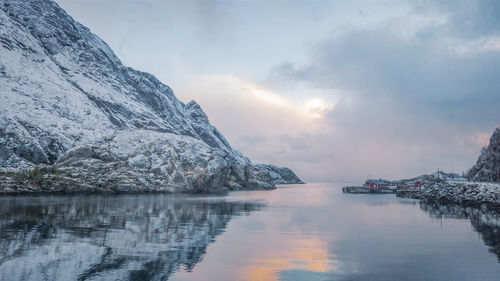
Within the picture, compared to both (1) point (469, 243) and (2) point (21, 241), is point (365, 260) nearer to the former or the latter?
(1) point (469, 243)

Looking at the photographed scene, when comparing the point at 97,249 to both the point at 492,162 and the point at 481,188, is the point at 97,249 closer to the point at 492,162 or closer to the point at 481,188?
the point at 481,188

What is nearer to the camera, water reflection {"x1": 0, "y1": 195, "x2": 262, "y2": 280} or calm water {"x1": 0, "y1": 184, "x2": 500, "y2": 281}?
water reflection {"x1": 0, "y1": 195, "x2": 262, "y2": 280}

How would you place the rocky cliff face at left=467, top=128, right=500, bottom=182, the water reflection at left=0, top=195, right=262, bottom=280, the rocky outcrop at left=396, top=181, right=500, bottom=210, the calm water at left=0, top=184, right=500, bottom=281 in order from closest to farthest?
the water reflection at left=0, top=195, right=262, bottom=280, the calm water at left=0, top=184, right=500, bottom=281, the rocky outcrop at left=396, top=181, right=500, bottom=210, the rocky cliff face at left=467, top=128, right=500, bottom=182

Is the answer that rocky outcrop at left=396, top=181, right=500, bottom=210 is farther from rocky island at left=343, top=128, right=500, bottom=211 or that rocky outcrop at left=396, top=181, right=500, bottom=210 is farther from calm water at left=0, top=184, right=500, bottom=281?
calm water at left=0, top=184, right=500, bottom=281

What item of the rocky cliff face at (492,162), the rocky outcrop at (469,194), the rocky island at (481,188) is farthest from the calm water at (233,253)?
the rocky cliff face at (492,162)

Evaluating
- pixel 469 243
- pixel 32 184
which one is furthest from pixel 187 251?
pixel 32 184

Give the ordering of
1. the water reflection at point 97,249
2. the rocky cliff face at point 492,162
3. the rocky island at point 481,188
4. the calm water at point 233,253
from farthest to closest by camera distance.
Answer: the rocky cliff face at point 492,162
the rocky island at point 481,188
the calm water at point 233,253
the water reflection at point 97,249

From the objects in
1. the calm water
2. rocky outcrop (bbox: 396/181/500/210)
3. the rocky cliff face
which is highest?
the rocky cliff face

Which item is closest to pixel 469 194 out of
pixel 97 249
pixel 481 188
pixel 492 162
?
pixel 481 188

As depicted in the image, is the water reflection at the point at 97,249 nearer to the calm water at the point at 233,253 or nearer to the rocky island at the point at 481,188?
the calm water at the point at 233,253

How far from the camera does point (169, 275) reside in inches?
958

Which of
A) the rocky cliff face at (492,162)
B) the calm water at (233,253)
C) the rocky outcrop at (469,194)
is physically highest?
the rocky cliff face at (492,162)

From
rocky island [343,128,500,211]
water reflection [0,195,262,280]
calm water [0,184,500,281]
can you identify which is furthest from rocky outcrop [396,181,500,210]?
water reflection [0,195,262,280]

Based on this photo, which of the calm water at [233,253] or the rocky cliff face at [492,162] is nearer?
the calm water at [233,253]
